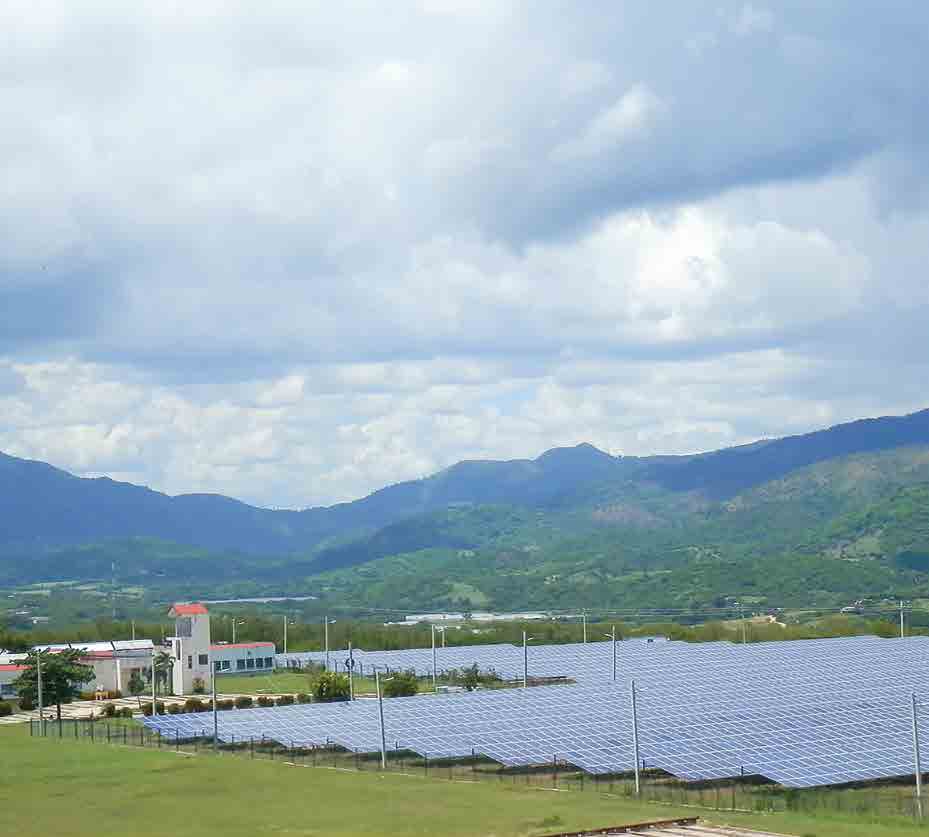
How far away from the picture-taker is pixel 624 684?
3617 inches

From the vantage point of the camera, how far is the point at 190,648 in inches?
4444

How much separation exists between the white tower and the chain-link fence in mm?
34673

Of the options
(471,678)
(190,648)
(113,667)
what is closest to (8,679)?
(113,667)

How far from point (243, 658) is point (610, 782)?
7682 centimetres

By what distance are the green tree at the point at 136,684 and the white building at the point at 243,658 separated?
17065 millimetres

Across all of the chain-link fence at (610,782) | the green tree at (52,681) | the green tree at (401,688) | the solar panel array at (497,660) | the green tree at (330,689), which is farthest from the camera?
the solar panel array at (497,660)

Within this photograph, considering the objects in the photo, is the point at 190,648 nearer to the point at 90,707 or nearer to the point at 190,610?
the point at 190,610

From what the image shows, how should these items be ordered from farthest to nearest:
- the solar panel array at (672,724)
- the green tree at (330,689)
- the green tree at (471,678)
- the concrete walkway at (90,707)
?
the green tree at (471,678), the concrete walkway at (90,707), the green tree at (330,689), the solar panel array at (672,724)

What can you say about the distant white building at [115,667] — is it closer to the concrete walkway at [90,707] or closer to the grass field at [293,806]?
the concrete walkway at [90,707]

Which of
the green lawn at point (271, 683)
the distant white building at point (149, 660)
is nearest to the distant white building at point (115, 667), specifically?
the distant white building at point (149, 660)

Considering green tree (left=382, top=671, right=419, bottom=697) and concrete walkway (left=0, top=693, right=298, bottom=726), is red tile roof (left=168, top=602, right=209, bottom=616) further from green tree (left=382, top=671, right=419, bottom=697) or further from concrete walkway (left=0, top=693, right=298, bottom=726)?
green tree (left=382, top=671, right=419, bottom=697)

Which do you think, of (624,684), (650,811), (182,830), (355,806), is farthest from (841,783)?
(624,684)

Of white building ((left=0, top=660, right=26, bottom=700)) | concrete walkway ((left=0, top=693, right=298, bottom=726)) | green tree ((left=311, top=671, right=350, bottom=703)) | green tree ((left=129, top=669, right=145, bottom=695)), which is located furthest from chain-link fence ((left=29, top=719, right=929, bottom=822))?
white building ((left=0, top=660, right=26, bottom=700))

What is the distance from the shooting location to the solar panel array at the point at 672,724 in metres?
61.1
